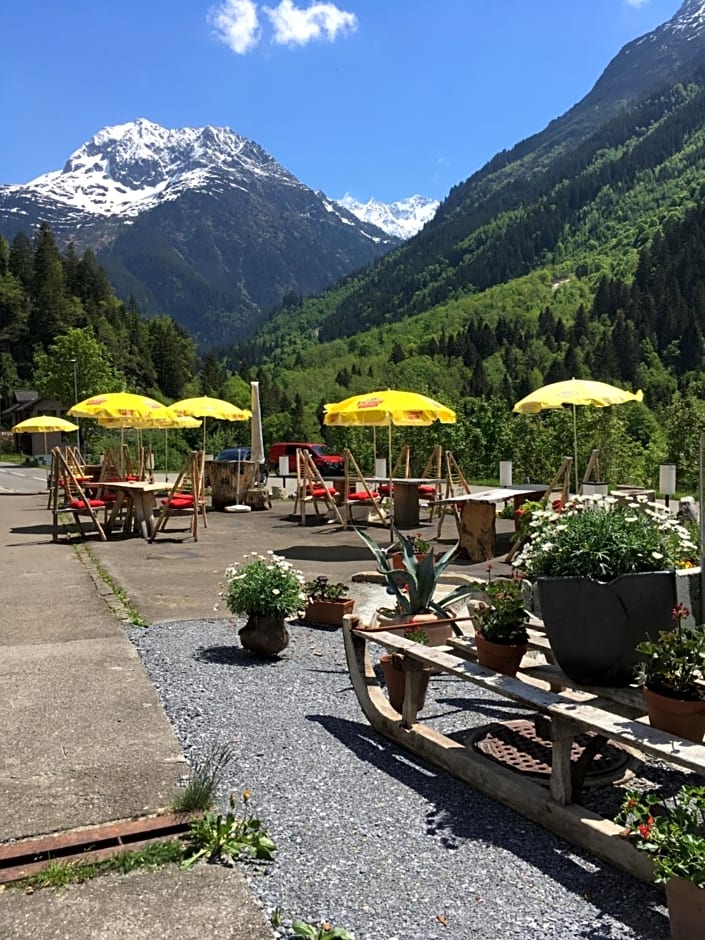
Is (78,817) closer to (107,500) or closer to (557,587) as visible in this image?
(557,587)

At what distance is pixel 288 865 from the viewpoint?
2748 millimetres

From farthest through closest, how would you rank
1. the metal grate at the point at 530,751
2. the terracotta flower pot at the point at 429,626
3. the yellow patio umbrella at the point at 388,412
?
the yellow patio umbrella at the point at 388,412 < the terracotta flower pot at the point at 429,626 < the metal grate at the point at 530,751

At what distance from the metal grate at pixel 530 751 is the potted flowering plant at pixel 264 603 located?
5.84 feet

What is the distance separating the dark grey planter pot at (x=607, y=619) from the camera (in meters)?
3.13

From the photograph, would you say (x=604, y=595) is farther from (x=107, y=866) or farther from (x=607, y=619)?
(x=107, y=866)

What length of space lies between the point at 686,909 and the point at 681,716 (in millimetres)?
727

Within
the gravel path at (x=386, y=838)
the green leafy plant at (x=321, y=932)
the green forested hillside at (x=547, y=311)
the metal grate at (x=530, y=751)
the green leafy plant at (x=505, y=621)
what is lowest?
the gravel path at (x=386, y=838)

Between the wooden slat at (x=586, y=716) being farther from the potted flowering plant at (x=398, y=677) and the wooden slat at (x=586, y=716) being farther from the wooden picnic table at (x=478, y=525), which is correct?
the wooden picnic table at (x=478, y=525)

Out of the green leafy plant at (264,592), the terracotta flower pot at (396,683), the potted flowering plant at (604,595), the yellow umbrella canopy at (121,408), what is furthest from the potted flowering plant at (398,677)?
the yellow umbrella canopy at (121,408)

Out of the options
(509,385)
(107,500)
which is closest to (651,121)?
(509,385)

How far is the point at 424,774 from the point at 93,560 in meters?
7.20

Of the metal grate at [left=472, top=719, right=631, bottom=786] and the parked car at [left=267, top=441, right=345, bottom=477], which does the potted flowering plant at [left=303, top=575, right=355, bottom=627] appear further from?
the parked car at [left=267, top=441, right=345, bottom=477]

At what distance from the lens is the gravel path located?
245 cm

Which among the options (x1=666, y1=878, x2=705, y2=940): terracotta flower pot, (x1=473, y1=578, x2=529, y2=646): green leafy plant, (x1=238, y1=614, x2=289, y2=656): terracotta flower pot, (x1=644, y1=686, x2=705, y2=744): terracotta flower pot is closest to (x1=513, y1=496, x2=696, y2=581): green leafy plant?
(x1=473, y1=578, x2=529, y2=646): green leafy plant
